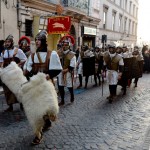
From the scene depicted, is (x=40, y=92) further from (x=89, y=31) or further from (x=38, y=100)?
(x=89, y=31)

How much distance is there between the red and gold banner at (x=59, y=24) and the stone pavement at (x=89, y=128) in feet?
18.0

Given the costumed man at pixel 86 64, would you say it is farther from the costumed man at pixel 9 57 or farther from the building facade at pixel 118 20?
the building facade at pixel 118 20

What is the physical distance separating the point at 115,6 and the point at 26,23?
18.5 meters

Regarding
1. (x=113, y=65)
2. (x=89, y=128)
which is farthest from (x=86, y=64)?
(x=89, y=128)

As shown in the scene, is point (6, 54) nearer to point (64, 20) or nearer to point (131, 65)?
point (131, 65)

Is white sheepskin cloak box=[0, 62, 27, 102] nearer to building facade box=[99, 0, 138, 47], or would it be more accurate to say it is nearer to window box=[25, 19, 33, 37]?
window box=[25, 19, 33, 37]

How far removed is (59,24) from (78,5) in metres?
7.82

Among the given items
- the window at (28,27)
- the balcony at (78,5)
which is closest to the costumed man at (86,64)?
the window at (28,27)

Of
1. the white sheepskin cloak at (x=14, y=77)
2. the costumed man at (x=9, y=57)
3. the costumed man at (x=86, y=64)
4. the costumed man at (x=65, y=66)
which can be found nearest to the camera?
the white sheepskin cloak at (x=14, y=77)

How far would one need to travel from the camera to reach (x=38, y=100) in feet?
14.5

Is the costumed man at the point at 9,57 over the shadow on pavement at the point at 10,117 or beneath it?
over

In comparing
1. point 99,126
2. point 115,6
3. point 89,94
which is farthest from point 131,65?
point 115,6

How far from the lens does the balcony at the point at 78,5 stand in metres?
18.5

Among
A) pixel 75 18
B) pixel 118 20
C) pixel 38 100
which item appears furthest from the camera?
pixel 118 20
